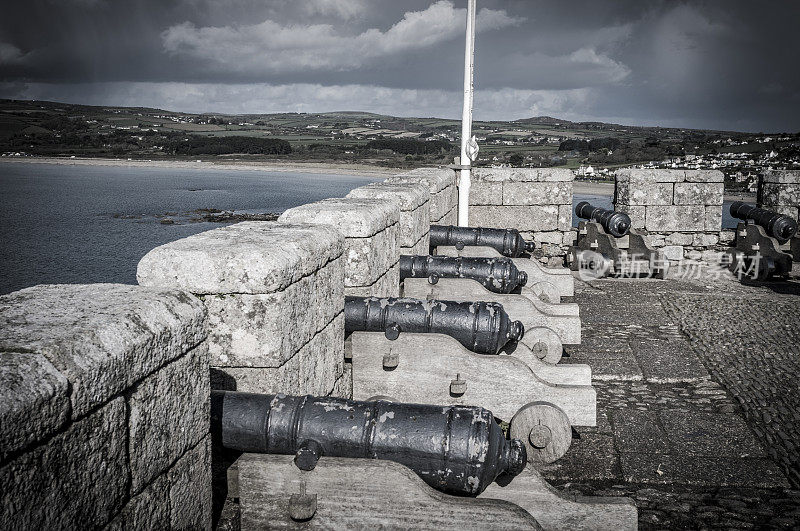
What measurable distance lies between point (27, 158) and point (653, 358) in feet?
322

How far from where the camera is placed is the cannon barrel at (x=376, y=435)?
2.73 meters

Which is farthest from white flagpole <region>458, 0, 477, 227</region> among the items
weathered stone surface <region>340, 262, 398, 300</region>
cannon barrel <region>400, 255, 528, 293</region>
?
weathered stone surface <region>340, 262, 398, 300</region>

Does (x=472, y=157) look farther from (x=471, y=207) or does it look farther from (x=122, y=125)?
(x=122, y=125)

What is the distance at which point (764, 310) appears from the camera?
871cm

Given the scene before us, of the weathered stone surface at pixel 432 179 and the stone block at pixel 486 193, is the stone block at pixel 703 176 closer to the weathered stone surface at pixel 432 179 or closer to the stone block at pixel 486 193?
the stone block at pixel 486 193

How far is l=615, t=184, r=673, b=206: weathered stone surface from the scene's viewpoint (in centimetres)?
1193

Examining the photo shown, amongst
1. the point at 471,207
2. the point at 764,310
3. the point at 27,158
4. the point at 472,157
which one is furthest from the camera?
the point at 27,158

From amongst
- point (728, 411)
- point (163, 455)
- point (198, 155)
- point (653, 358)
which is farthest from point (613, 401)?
point (198, 155)

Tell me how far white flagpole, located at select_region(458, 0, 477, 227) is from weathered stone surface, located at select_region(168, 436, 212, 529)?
8.58 meters

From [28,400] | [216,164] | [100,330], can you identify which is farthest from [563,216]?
[216,164]

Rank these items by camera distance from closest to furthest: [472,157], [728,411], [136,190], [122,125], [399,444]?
[399,444] → [728,411] → [472,157] → [136,190] → [122,125]

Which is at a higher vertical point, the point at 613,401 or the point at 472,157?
the point at 472,157

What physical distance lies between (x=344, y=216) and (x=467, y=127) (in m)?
7.08

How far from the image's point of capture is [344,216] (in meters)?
4.55
